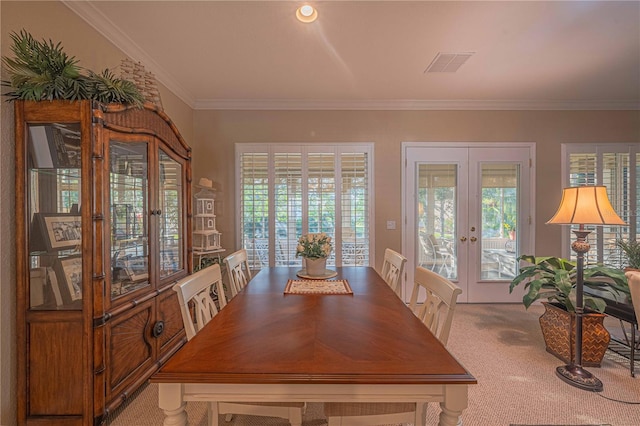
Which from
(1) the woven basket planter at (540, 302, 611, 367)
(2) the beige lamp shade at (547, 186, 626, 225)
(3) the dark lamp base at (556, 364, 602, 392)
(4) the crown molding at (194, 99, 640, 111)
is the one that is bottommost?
(3) the dark lamp base at (556, 364, 602, 392)

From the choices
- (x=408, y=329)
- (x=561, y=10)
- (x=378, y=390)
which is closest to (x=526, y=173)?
(x=561, y=10)

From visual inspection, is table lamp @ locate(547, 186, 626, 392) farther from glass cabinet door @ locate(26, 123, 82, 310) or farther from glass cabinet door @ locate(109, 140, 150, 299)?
glass cabinet door @ locate(26, 123, 82, 310)

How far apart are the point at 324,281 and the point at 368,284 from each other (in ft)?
1.05

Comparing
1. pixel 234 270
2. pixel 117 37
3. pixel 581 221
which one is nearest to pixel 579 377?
pixel 581 221

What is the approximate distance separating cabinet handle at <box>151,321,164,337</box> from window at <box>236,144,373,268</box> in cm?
161

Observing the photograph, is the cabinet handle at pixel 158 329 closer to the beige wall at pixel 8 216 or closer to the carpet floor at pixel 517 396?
the carpet floor at pixel 517 396

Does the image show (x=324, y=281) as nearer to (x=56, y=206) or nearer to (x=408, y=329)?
(x=408, y=329)

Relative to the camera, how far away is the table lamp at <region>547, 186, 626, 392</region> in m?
1.98

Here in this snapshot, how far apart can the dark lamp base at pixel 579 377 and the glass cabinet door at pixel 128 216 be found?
3.14 m

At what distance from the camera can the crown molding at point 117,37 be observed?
1942mm

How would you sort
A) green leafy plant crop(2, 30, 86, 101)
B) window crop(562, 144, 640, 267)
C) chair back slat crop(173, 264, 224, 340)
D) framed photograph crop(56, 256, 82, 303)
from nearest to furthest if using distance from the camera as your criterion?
chair back slat crop(173, 264, 224, 340), green leafy plant crop(2, 30, 86, 101), framed photograph crop(56, 256, 82, 303), window crop(562, 144, 640, 267)

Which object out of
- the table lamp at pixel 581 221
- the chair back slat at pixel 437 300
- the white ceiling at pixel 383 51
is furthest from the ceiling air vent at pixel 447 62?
the chair back slat at pixel 437 300

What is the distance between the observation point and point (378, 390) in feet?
3.13

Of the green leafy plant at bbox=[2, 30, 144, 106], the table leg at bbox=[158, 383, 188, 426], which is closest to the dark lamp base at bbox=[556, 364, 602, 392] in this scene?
the table leg at bbox=[158, 383, 188, 426]
